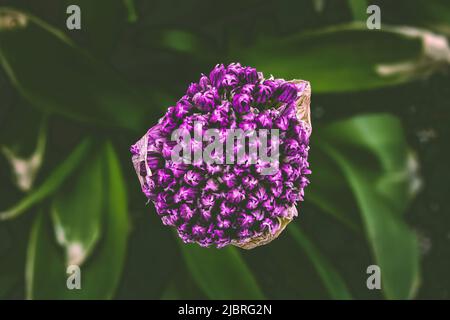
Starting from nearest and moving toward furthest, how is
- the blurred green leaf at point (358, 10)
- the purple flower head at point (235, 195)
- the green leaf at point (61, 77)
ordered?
the purple flower head at point (235, 195) → the green leaf at point (61, 77) → the blurred green leaf at point (358, 10)

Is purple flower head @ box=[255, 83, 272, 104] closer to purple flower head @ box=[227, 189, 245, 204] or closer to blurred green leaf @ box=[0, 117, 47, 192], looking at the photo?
purple flower head @ box=[227, 189, 245, 204]

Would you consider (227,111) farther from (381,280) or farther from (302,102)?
(381,280)

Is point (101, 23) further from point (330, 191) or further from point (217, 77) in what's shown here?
point (330, 191)

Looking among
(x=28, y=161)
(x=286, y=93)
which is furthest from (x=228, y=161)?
(x=28, y=161)

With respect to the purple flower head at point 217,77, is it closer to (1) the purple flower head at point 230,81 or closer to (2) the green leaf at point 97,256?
(1) the purple flower head at point 230,81

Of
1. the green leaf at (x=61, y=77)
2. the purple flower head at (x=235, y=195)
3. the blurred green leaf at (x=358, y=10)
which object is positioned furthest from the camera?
the blurred green leaf at (x=358, y=10)

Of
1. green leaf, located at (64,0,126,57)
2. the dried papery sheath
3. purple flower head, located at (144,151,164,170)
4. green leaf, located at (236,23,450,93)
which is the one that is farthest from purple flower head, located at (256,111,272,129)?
green leaf, located at (64,0,126,57)

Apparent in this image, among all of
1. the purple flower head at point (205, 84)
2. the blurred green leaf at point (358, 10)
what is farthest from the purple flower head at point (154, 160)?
the blurred green leaf at point (358, 10)

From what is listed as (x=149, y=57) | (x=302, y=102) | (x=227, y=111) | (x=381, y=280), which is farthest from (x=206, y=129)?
(x=381, y=280)
